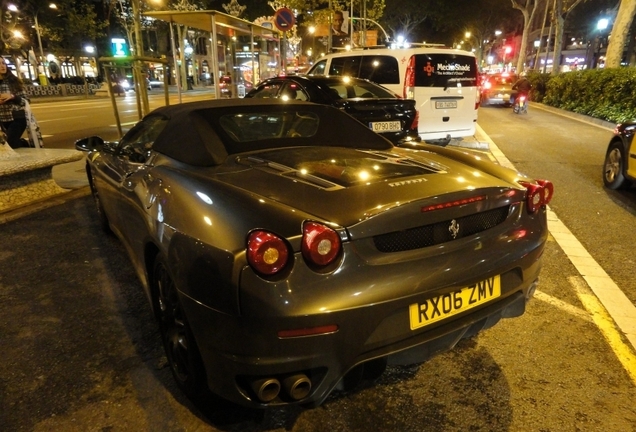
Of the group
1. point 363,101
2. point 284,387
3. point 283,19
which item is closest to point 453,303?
Answer: point 284,387

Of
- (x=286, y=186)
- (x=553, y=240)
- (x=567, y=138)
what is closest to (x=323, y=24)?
(x=567, y=138)

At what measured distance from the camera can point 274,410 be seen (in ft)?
7.57

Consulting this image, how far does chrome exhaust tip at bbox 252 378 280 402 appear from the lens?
184cm

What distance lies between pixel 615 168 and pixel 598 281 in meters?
3.38

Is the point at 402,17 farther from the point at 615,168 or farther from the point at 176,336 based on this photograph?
the point at 176,336

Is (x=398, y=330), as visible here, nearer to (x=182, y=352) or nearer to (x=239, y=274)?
(x=239, y=274)

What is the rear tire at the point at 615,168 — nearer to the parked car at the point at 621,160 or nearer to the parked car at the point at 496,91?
the parked car at the point at 621,160

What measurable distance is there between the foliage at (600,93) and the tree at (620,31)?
1098mm

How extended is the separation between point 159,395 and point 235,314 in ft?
3.14

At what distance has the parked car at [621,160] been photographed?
5.85m

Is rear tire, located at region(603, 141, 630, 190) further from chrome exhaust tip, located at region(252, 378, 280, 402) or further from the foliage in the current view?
the foliage

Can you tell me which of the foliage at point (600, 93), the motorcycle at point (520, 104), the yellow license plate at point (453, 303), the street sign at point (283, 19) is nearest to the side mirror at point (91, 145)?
the yellow license plate at point (453, 303)

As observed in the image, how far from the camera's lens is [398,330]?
196 centimetres

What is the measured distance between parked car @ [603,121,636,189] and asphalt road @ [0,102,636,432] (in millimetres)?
2180
